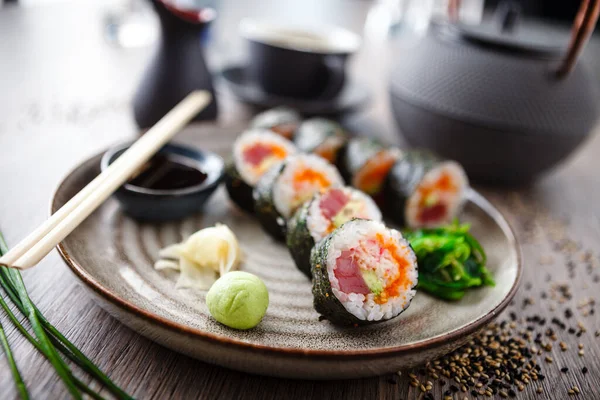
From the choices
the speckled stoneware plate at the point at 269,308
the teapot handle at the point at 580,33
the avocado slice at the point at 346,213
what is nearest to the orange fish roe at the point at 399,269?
the speckled stoneware plate at the point at 269,308

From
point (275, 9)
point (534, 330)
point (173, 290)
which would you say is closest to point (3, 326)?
point (173, 290)

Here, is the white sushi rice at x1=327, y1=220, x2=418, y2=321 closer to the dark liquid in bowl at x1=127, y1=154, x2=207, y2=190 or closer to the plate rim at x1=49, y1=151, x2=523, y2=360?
the plate rim at x1=49, y1=151, x2=523, y2=360

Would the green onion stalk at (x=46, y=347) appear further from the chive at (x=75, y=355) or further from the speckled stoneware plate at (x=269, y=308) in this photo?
the speckled stoneware plate at (x=269, y=308)

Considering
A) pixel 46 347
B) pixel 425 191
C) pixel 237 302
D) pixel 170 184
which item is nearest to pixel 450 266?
pixel 425 191

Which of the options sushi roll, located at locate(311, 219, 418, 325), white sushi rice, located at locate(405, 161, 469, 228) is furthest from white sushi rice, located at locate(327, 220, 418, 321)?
white sushi rice, located at locate(405, 161, 469, 228)

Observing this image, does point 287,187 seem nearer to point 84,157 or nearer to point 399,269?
point 399,269

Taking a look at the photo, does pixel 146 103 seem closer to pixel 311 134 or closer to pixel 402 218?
pixel 311 134
